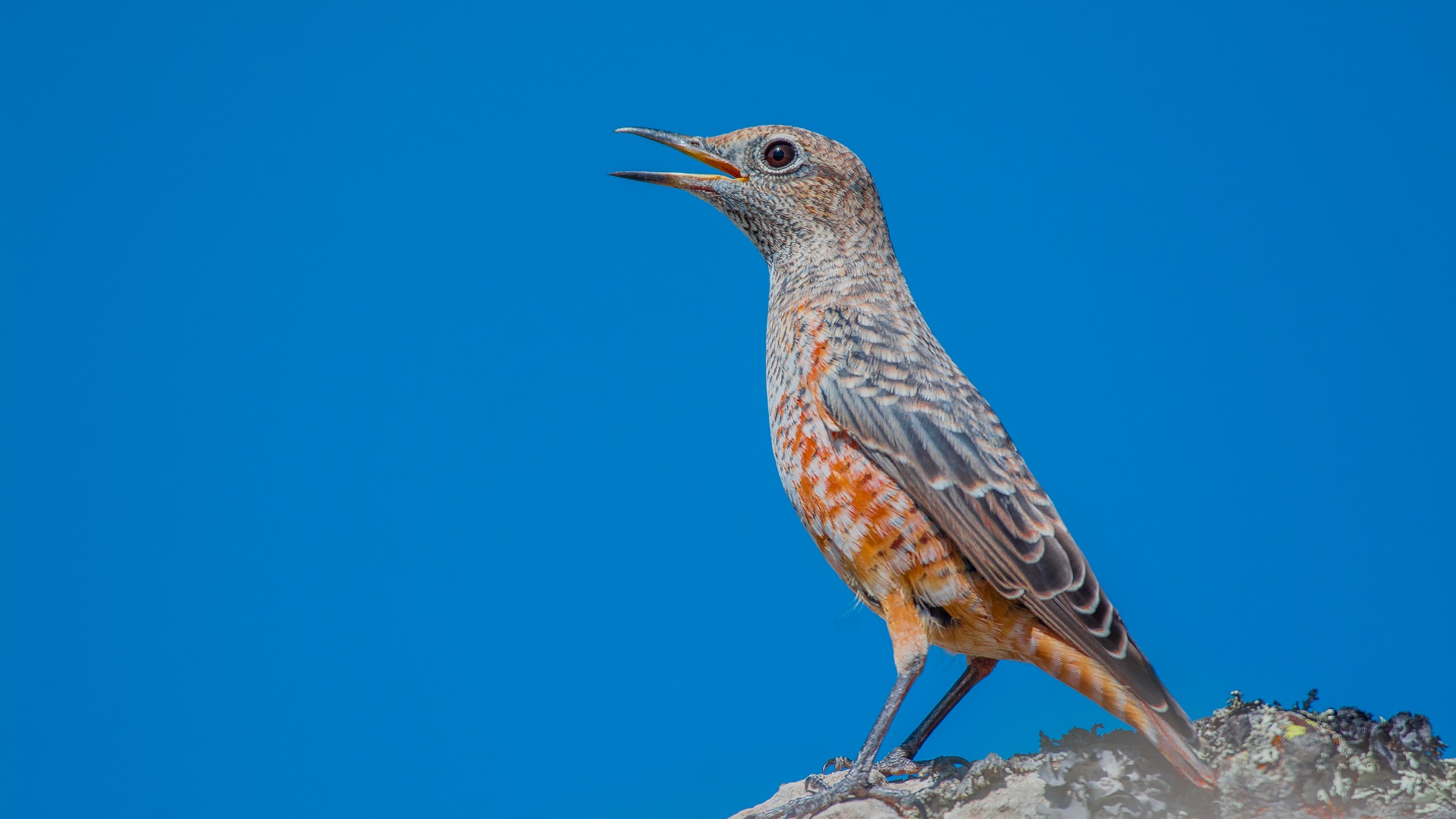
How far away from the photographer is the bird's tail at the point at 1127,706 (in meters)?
3.94

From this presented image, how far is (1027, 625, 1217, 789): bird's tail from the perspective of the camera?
3938 mm

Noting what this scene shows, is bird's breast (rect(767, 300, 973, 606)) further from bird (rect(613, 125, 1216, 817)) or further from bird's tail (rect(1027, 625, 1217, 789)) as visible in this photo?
bird's tail (rect(1027, 625, 1217, 789))

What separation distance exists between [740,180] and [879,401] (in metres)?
1.50

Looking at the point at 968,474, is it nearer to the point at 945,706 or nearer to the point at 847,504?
the point at 847,504

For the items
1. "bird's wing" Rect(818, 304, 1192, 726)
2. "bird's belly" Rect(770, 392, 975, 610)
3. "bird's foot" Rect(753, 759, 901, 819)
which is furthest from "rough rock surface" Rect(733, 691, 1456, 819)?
"bird's belly" Rect(770, 392, 975, 610)

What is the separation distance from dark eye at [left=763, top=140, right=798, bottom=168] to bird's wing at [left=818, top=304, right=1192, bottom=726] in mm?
915

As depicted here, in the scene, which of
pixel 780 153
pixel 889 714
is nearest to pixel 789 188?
pixel 780 153

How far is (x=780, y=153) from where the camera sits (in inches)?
211

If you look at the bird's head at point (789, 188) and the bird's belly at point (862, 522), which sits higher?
the bird's head at point (789, 188)

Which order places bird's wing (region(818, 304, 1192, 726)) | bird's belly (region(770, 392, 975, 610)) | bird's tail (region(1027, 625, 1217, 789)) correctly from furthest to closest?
1. bird's belly (region(770, 392, 975, 610))
2. bird's wing (region(818, 304, 1192, 726))
3. bird's tail (region(1027, 625, 1217, 789))

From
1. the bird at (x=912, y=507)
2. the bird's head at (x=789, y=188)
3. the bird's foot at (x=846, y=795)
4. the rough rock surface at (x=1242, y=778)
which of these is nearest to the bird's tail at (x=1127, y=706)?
the bird at (x=912, y=507)

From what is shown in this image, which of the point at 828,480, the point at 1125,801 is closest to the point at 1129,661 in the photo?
the point at 1125,801

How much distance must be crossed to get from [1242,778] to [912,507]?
5.34 feet

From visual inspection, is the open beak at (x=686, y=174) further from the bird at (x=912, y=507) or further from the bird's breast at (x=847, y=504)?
the bird's breast at (x=847, y=504)
